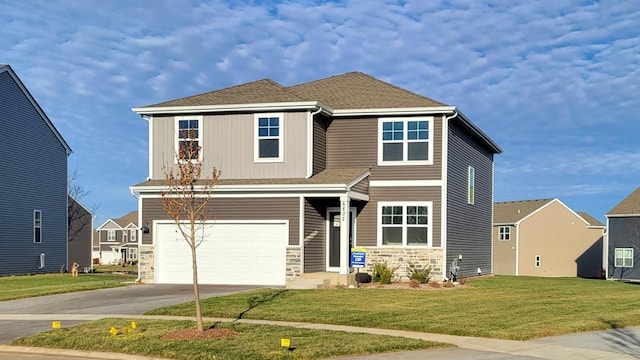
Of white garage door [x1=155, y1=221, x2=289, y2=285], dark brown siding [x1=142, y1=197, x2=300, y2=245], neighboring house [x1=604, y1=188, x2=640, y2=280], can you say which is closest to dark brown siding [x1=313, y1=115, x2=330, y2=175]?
dark brown siding [x1=142, y1=197, x2=300, y2=245]

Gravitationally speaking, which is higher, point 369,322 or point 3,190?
point 3,190

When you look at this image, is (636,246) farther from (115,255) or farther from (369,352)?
(115,255)

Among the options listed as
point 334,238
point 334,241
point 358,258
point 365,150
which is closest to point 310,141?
point 365,150

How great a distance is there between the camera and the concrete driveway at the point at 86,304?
15266mm

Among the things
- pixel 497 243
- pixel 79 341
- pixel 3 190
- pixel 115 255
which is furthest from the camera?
pixel 115 255

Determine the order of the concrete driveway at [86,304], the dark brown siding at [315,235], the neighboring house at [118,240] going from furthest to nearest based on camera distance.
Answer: the neighboring house at [118,240] → the dark brown siding at [315,235] → the concrete driveway at [86,304]

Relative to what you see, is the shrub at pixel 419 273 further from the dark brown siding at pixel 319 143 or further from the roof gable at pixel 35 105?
the roof gable at pixel 35 105

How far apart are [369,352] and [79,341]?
5.23 metres

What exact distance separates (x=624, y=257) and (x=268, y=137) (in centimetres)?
3103

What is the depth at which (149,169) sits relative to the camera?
26844mm

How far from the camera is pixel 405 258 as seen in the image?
25578 mm

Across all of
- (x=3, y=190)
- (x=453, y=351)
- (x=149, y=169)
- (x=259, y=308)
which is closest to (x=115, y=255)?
(x=3, y=190)

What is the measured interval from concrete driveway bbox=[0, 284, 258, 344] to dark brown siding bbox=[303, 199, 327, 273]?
91.6 inches

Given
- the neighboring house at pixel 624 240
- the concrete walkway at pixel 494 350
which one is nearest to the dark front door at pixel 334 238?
the concrete walkway at pixel 494 350
